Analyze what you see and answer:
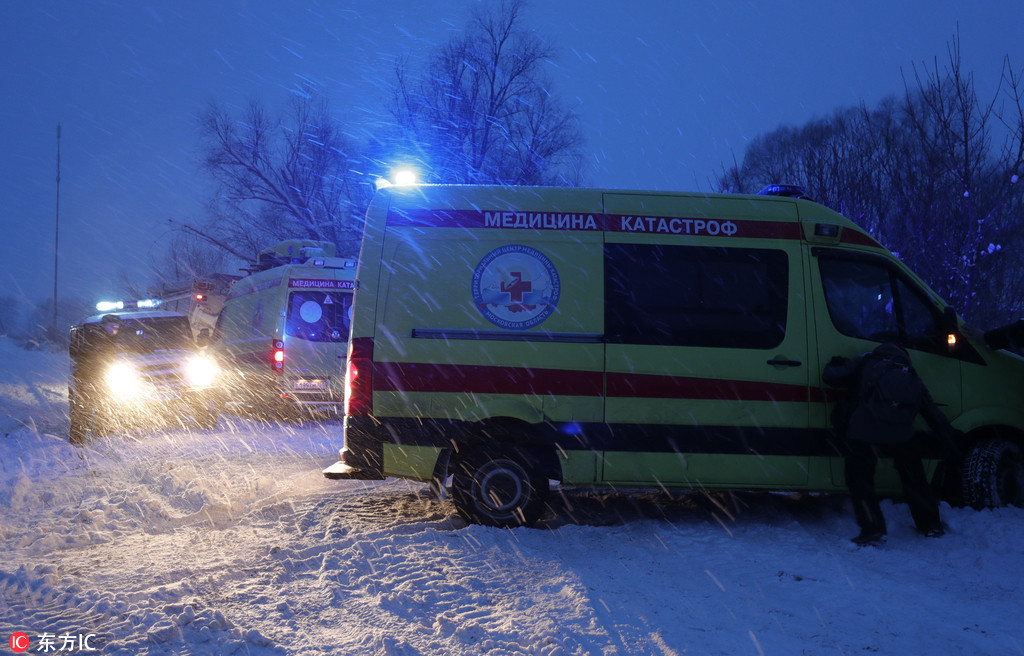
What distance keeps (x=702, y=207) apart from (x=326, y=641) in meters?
4.11

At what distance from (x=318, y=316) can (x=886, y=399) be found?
8.26 metres

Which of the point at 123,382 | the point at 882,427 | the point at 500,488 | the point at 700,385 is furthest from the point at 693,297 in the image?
the point at 123,382

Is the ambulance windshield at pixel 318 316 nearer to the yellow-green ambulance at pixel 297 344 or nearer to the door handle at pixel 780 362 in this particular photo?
the yellow-green ambulance at pixel 297 344

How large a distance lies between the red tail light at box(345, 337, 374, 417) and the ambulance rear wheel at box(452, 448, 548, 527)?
864 millimetres

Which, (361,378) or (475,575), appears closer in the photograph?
(475,575)

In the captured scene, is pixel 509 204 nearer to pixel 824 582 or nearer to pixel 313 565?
pixel 313 565

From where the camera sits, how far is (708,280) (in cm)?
582

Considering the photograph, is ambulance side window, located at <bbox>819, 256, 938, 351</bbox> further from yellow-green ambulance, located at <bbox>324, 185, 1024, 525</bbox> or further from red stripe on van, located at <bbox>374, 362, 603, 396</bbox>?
red stripe on van, located at <bbox>374, 362, 603, 396</bbox>

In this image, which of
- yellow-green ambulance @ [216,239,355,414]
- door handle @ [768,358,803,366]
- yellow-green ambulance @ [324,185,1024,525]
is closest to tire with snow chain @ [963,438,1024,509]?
yellow-green ambulance @ [324,185,1024,525]

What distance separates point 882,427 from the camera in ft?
17.6

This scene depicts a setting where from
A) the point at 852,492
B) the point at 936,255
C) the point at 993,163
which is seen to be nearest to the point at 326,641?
the point at 852,492

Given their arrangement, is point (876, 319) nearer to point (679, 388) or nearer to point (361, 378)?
point (679, 388)

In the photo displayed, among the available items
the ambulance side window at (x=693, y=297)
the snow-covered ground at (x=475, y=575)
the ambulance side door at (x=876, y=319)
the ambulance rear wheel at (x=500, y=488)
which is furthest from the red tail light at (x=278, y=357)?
the ambulance side door at (x=876, y=319)

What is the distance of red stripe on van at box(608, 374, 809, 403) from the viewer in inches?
224
